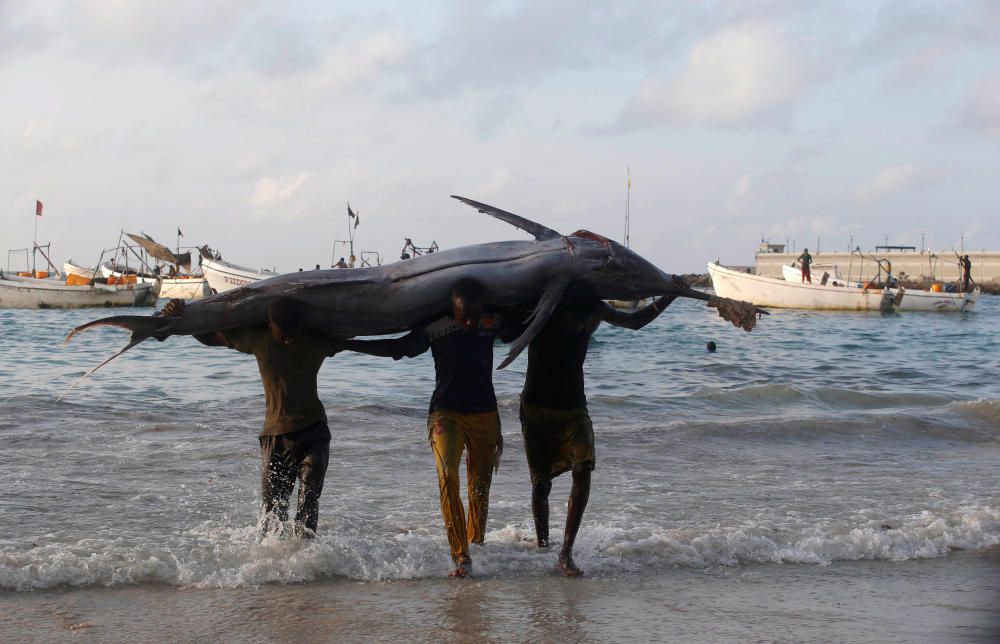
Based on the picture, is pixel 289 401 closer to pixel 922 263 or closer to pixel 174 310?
pixel 174 310

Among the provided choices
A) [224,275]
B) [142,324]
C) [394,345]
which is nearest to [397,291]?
[394,345]

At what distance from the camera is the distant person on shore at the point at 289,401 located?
582 cm

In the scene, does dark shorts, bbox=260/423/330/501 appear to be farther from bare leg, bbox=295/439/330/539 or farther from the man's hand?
the man's hand

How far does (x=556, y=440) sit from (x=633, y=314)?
2.96 feet

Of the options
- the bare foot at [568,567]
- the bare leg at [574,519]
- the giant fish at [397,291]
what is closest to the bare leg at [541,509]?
the bare leg at [574,519]

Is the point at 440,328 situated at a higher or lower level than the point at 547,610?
higher

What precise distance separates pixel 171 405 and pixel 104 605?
835 cm

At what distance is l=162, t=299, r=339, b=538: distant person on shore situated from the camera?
229 inches

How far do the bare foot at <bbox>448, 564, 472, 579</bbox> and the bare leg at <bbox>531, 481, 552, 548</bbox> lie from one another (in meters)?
0.72

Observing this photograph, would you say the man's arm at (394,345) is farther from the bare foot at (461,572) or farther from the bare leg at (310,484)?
the bare foot at (461,572)

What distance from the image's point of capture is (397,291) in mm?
5801

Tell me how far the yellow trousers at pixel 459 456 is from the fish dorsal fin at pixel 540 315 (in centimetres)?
51

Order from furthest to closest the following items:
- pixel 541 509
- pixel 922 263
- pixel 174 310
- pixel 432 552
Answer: pixel 922 263, pixel 541 509, pixel 432 552, pixel 174 310

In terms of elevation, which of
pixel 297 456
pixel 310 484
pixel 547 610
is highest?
pixel 297 456
